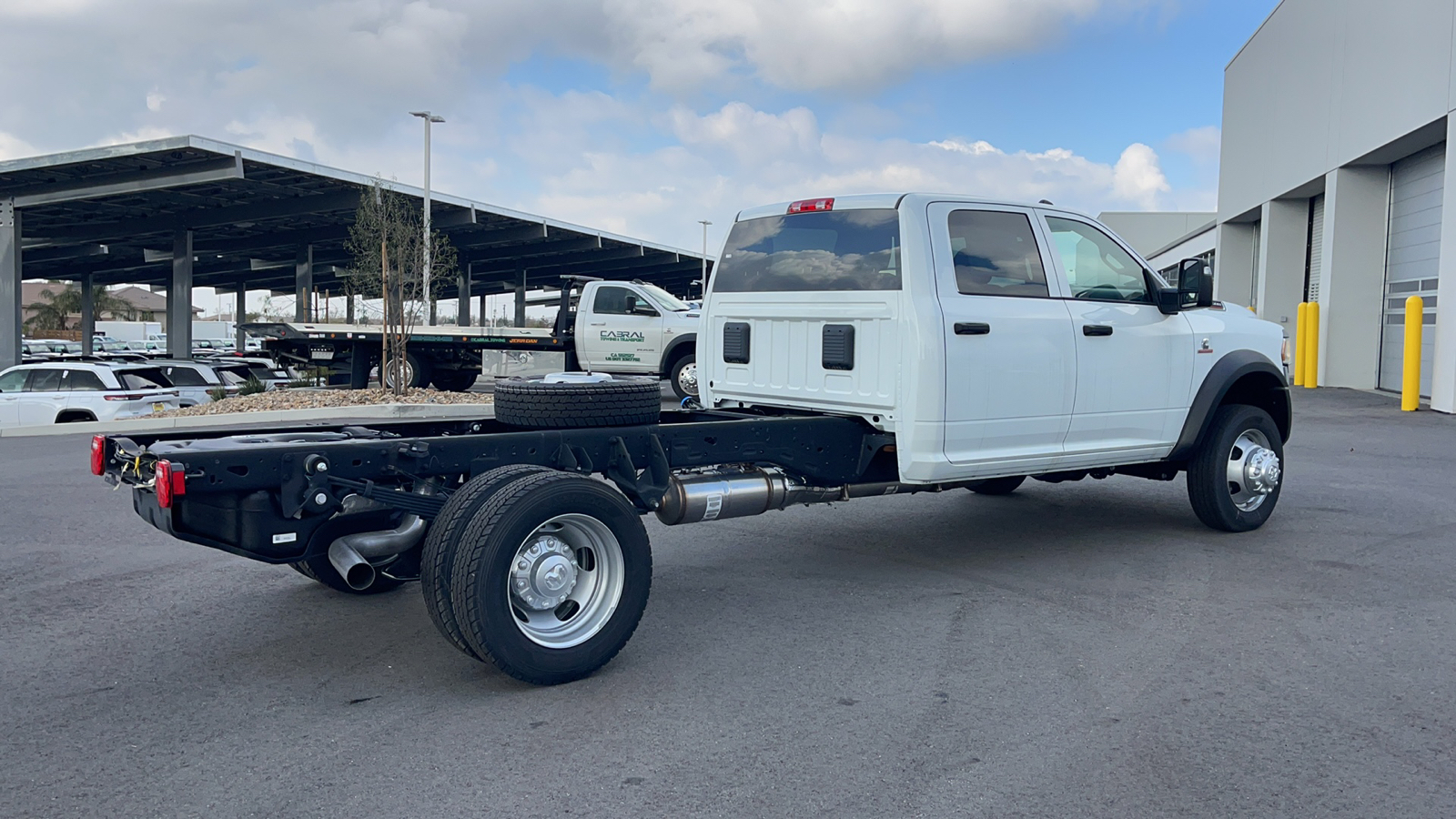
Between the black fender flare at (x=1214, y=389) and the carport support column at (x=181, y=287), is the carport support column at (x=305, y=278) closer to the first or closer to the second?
the carport support column at (x=181, y=287)

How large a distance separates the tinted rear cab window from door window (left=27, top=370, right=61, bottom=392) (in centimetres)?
1474

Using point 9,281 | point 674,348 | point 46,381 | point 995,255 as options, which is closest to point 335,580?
point 995,255

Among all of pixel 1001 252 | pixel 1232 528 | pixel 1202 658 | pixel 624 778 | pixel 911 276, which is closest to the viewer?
pixel 624 778

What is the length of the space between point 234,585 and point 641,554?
2.78 meters

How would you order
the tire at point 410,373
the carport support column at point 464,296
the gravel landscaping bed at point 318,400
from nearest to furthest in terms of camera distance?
the gravel landscaping bed at point 318,400 < the tire at point 410,373 < the carport support column at point 464,296

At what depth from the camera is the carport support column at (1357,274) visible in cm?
2148

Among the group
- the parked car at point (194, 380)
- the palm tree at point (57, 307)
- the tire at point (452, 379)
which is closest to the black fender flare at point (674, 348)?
the tire at point (452, 379)

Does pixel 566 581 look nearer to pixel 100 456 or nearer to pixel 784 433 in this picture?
pixel 784 433

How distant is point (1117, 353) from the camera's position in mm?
6762

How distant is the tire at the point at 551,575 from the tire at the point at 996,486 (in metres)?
4.76

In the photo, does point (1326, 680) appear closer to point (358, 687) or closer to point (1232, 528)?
point (1232, 528)

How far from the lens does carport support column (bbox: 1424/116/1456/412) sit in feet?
53.1

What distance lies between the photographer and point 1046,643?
510cm

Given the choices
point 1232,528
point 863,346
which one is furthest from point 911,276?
point 1232,528
